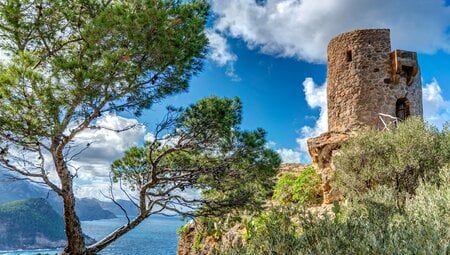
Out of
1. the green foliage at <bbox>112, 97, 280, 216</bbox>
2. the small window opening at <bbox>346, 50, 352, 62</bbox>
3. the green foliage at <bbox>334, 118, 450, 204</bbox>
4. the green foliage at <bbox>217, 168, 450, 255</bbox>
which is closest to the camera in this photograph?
the green foliage at <bbox>217, 168, 450, 255</bbox>

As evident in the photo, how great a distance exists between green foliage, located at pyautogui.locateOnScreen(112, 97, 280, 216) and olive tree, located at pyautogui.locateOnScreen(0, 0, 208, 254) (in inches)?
28.4

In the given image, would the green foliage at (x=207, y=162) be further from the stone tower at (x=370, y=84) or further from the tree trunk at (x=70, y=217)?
the stone tower at (x=370, y=84)

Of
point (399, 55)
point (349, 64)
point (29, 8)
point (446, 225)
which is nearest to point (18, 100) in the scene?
point (29, 8)

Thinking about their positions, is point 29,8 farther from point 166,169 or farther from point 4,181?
point 166,169

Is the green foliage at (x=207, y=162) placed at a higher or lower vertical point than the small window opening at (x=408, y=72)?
→ lower

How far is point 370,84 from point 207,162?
289 inches

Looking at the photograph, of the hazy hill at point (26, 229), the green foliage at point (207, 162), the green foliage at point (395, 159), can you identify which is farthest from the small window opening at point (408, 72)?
the hazy hill at point (26, 229)

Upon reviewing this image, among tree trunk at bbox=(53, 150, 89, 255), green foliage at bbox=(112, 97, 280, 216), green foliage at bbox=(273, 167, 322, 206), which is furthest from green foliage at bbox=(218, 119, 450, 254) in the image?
tree trunk at bbox=(53, 150, 89, 255)

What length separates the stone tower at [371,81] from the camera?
12102 millimetres

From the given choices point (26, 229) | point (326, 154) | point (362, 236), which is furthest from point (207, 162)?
point (26, 229)

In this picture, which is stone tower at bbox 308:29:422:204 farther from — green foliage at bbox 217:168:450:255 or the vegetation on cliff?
green foliage at bbox 217:168:450:255

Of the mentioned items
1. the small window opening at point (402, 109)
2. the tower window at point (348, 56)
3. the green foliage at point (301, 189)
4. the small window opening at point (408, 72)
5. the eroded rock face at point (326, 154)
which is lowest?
the green foliage at point (301, 189)

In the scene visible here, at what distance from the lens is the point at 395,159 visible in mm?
8391

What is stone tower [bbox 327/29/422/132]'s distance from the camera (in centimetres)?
1210
